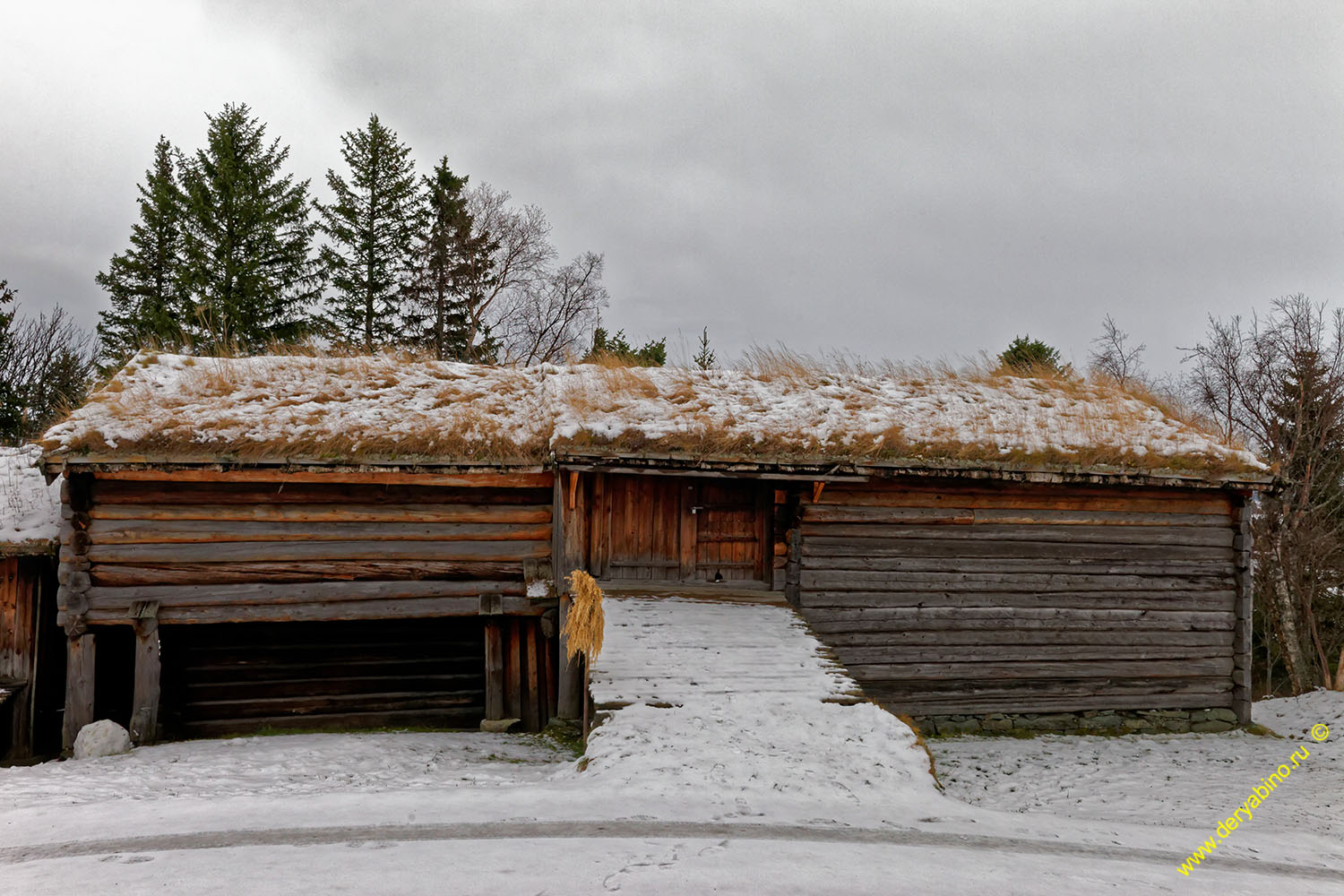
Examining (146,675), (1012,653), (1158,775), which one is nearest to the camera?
(1158,775)

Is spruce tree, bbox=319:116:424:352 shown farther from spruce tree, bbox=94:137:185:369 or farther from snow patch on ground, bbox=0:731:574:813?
snow patch on ground, bbox=0:731:574:813

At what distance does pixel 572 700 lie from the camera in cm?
995

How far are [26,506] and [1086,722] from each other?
15124mm

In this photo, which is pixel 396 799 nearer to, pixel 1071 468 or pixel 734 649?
pixel 734 649

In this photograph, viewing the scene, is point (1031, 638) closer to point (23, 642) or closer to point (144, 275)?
point (23, 642)

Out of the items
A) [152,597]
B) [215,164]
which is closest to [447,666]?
[152,597]

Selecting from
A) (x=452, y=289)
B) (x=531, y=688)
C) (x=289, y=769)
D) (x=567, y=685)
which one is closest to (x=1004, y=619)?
(x=567, y=685)

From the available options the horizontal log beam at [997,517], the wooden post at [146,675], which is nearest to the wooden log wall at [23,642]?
the wooden post at [146,675]

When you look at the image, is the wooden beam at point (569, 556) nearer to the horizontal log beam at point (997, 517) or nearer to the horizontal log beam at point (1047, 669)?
the horizontal log beam at point (997, 517)

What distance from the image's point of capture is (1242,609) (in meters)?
11.5

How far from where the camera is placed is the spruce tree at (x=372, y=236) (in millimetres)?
27250

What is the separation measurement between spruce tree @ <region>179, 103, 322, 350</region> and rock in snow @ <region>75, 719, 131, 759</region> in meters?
17.0

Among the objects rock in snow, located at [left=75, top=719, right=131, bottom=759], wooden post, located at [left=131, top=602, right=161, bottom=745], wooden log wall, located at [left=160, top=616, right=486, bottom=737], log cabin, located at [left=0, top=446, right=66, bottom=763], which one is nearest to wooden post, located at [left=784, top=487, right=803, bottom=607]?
wooden log wall, located at [left=160, top=616, right=486, bottom=737]

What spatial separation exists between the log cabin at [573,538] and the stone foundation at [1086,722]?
5.4 inches
